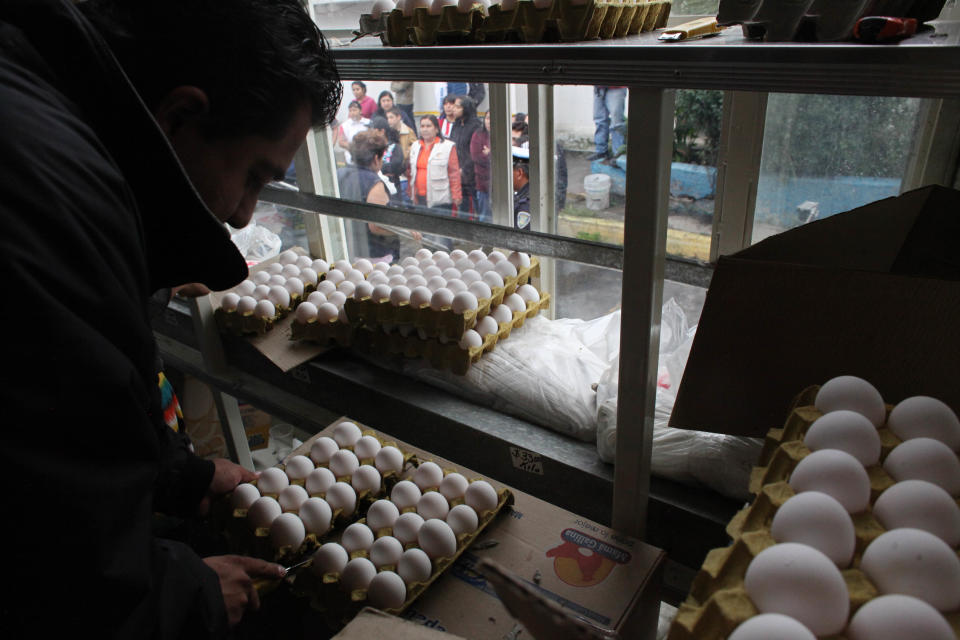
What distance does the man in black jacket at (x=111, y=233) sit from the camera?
610mm

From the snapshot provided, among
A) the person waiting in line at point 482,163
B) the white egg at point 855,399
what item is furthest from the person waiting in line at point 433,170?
the white egg at point 855,399

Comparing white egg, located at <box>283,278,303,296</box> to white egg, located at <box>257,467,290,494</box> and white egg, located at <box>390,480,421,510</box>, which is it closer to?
white egg, located at <box>257,467,290,494</box>

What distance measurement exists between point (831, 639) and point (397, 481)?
40.2 inches

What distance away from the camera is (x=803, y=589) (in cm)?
61

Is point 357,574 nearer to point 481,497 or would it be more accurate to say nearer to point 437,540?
point 437,540

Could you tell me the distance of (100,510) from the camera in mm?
669

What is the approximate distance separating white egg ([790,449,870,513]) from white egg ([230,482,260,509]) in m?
1.13

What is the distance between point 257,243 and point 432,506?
1801 mm

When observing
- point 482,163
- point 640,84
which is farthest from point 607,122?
point 640,84

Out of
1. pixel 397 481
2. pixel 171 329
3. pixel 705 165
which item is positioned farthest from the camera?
pixel 171 329

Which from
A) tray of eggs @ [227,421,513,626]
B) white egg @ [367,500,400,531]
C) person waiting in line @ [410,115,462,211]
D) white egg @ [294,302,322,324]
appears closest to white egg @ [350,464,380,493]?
tray of eggs @ [227,421,513,626]

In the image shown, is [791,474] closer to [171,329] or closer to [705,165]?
[705,165]

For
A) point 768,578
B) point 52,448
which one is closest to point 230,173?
point 52,448

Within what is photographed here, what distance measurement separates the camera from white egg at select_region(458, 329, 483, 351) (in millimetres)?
1701
